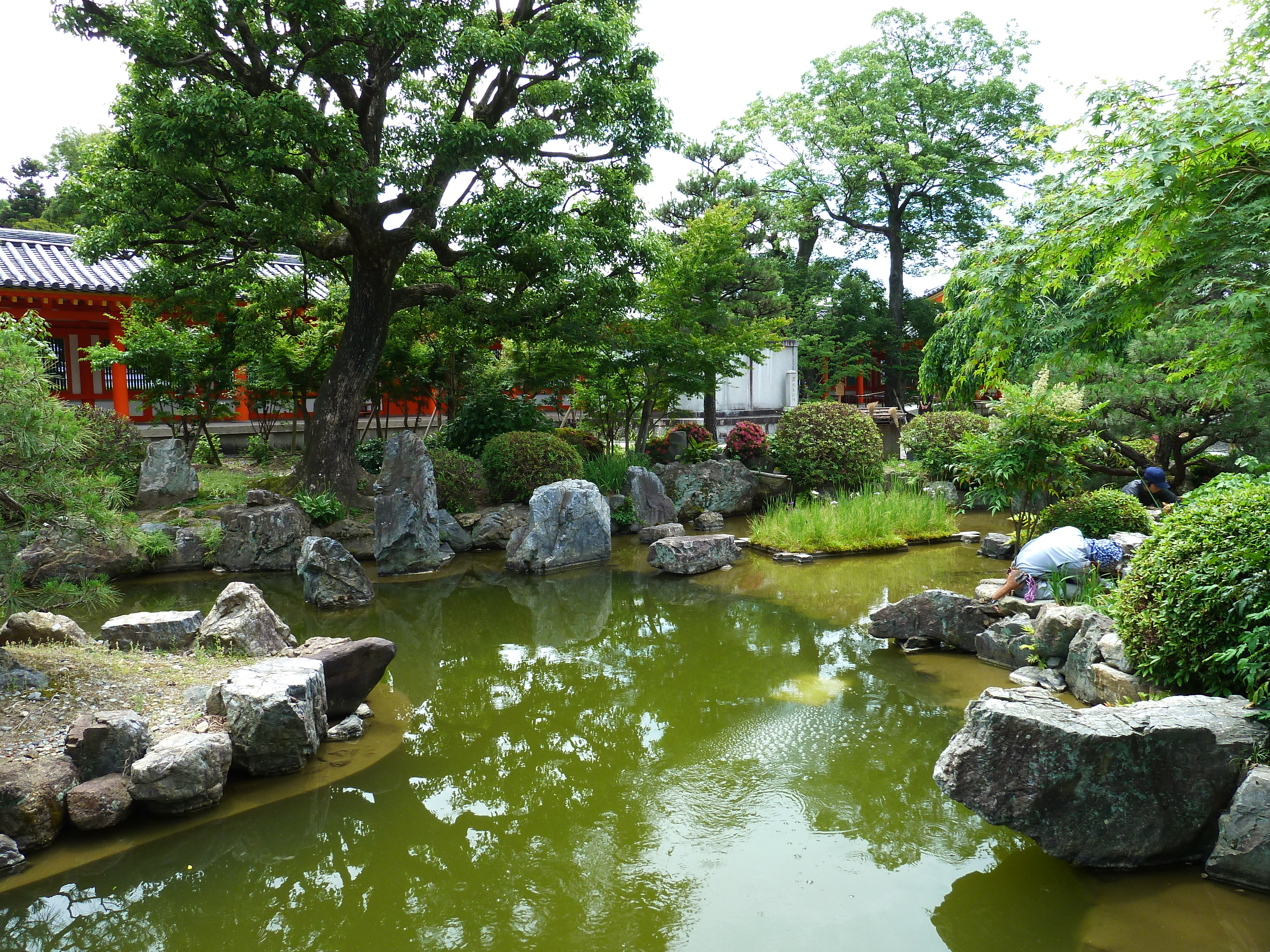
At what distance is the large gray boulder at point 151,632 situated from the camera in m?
5.44

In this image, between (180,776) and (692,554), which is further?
(692,554)

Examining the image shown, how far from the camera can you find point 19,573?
14.2ft

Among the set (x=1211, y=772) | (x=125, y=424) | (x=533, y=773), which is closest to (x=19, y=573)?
(x=533, y=773)

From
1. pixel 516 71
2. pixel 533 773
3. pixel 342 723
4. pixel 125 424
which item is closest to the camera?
pixel 533 773

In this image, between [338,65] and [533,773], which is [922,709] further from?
[338,65]

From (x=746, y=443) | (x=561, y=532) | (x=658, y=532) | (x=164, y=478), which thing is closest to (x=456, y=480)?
(x=561, y=532)

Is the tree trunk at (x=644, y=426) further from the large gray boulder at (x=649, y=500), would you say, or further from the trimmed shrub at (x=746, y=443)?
the large gray boulder at (x=649, y=500)

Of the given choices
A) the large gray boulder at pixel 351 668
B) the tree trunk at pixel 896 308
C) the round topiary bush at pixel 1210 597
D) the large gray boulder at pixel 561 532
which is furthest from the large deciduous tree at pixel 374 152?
the tree trunk at pixel 896 308

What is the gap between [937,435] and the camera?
13906 mm

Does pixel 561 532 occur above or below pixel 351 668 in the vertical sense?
above

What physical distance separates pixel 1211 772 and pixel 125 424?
12659 millimetres

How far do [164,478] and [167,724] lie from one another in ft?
24.5

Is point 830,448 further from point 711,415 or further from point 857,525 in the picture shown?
point 711,415

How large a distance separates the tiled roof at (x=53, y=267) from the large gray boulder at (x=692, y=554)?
7.15 metres
